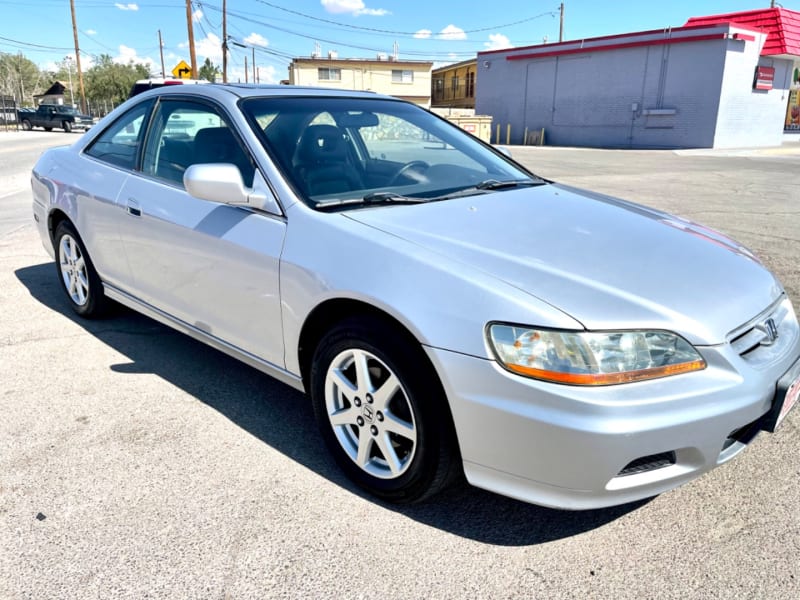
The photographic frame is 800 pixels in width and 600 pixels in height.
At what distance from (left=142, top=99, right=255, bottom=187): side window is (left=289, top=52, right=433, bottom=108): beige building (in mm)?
51984

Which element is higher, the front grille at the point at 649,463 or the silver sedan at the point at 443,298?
the silver sedan at the point at 443,298

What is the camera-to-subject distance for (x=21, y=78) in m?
93.9

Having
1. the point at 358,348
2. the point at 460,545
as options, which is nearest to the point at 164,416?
the point at 358,348

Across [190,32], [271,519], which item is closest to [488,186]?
[271,519]

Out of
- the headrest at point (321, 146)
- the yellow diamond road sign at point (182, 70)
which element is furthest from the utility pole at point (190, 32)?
the headrest at point (321, 146)

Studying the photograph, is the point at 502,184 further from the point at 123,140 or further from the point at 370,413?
the point at 123,140

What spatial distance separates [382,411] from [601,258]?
1.00 meters

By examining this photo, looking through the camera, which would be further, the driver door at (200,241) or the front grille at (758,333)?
the driver door at (200,241)

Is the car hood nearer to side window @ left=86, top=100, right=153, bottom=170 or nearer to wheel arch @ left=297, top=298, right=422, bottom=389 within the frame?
wheel arch @ left=297, top=298, right=422, bottom=389

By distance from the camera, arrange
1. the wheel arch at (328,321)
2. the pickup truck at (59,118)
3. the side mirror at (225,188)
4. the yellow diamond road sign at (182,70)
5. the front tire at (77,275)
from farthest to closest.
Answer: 1. the pickup truck at (59,118)
2. the yellow diamond road sign at (182,70)
3. the front tire at (77,275)
4. the side mirror at (225,188)
5. the wheel arch at (328,321)

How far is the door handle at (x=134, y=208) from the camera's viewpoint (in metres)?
3.52

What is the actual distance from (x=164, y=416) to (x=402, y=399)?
4.85ft

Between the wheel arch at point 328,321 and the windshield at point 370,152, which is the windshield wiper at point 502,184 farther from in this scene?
the wheel arch at point 328,321

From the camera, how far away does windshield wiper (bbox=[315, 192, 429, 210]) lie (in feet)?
8.96
